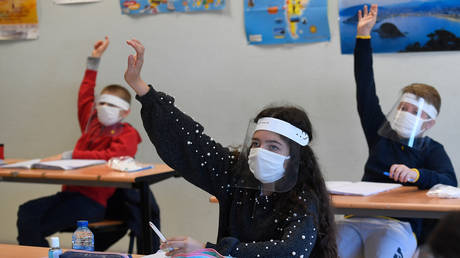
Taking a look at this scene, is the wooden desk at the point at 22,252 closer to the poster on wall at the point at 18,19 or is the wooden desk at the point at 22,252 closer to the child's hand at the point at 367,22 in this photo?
the child's hand at the point at 367,22

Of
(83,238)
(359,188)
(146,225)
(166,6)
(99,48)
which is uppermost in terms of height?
(166,6)

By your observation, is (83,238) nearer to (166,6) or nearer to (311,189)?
(311,189)

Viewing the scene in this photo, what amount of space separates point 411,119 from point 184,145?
52.5 inches

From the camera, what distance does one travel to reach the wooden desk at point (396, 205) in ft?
7.65

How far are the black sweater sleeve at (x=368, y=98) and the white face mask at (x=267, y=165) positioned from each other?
1348 mm

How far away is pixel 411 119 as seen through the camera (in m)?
2.82

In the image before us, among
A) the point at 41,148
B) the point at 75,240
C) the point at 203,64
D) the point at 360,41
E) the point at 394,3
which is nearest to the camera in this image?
the point at 75,240

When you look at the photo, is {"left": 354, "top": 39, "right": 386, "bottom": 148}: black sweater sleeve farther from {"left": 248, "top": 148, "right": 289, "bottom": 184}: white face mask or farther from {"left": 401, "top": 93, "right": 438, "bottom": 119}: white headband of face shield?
{"left": 248, "top": 148, "right": 289, "bottom": 184}: white face mask

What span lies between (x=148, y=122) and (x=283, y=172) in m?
0.48

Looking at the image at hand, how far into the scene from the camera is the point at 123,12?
406 cm

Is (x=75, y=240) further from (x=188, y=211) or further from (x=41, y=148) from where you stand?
(x=41, y=148)

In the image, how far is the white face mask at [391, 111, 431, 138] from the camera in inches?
111

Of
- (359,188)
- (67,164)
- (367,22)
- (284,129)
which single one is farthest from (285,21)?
(284,129)

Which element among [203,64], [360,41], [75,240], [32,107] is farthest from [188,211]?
[75,240]
